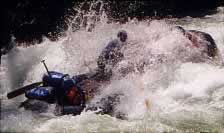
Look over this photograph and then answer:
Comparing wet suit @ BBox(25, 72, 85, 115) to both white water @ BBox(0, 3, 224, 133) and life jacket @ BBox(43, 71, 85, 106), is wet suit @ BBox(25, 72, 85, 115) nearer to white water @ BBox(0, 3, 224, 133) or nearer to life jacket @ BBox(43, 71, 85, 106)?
life jacket @ BBox(43, 71, 85, 106)

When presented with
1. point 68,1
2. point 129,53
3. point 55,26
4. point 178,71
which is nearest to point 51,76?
point 129,53

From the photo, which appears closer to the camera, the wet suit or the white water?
the white water

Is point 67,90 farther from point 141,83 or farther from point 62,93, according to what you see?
point 141,83

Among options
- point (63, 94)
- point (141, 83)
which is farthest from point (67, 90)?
point (141, 83)

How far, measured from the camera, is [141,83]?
10180 millimetres

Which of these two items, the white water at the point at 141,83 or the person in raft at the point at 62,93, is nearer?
the white water at the point at 141,83

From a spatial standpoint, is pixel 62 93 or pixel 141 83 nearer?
pixel 62 93

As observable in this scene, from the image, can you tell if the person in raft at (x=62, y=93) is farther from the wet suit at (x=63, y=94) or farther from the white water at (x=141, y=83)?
the white water at (x=141, y=83)

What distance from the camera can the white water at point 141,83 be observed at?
8766 millimetres

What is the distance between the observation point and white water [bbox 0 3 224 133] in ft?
28.8

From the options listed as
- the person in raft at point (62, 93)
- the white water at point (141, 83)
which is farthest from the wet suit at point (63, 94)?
the white water at point (141, 83)

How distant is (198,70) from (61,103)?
3.70m

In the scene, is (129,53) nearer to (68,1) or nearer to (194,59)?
(194,59)

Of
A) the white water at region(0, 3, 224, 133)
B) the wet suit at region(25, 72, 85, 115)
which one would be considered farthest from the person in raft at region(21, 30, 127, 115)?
the white water at region(0, 3, 224, 133)
